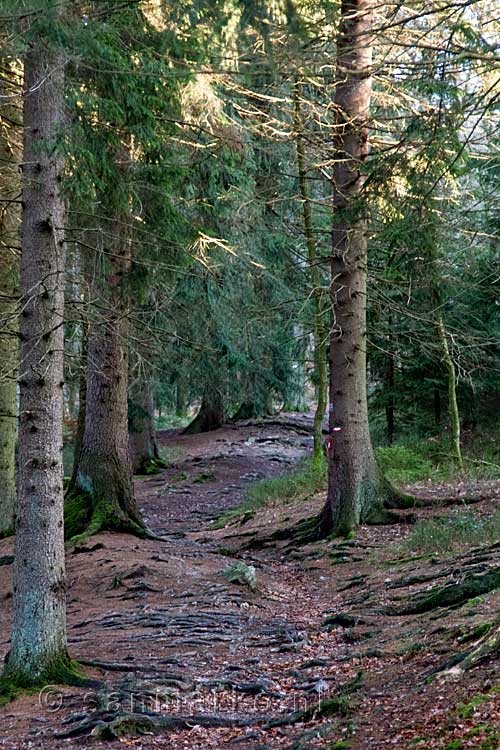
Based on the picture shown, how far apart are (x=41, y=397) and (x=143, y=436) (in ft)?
51.6

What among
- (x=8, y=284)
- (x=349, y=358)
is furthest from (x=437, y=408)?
(x=8, y=284)

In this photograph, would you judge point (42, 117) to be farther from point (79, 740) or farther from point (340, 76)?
point (340, 76)

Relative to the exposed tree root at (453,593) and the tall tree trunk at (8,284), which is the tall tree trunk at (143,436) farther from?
the exposed tree root at (453,593)

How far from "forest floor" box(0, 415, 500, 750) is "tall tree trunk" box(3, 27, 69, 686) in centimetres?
47

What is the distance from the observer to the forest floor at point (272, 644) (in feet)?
15.6

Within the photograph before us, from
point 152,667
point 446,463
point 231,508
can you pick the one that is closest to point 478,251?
point 446,463

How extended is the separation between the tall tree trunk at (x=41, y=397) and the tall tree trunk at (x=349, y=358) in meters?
5.67

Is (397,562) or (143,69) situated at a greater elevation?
(143,69)

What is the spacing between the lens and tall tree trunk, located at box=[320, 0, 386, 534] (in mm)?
11773

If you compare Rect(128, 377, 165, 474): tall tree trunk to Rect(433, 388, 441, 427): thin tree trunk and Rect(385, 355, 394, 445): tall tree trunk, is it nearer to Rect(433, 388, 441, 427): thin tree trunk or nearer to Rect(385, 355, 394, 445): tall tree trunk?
Rect(385, 355, 394, 445): tall tree trunk

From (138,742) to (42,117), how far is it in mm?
5224

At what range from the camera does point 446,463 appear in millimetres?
17141

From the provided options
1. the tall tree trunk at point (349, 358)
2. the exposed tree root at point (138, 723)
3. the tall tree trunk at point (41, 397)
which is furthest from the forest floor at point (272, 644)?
the tall tree trunk at point (349, 358)

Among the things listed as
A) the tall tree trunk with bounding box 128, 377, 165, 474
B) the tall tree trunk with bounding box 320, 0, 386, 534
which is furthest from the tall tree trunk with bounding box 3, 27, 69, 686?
the tall tree trunk with bounding box 128, 377, 165, 474
